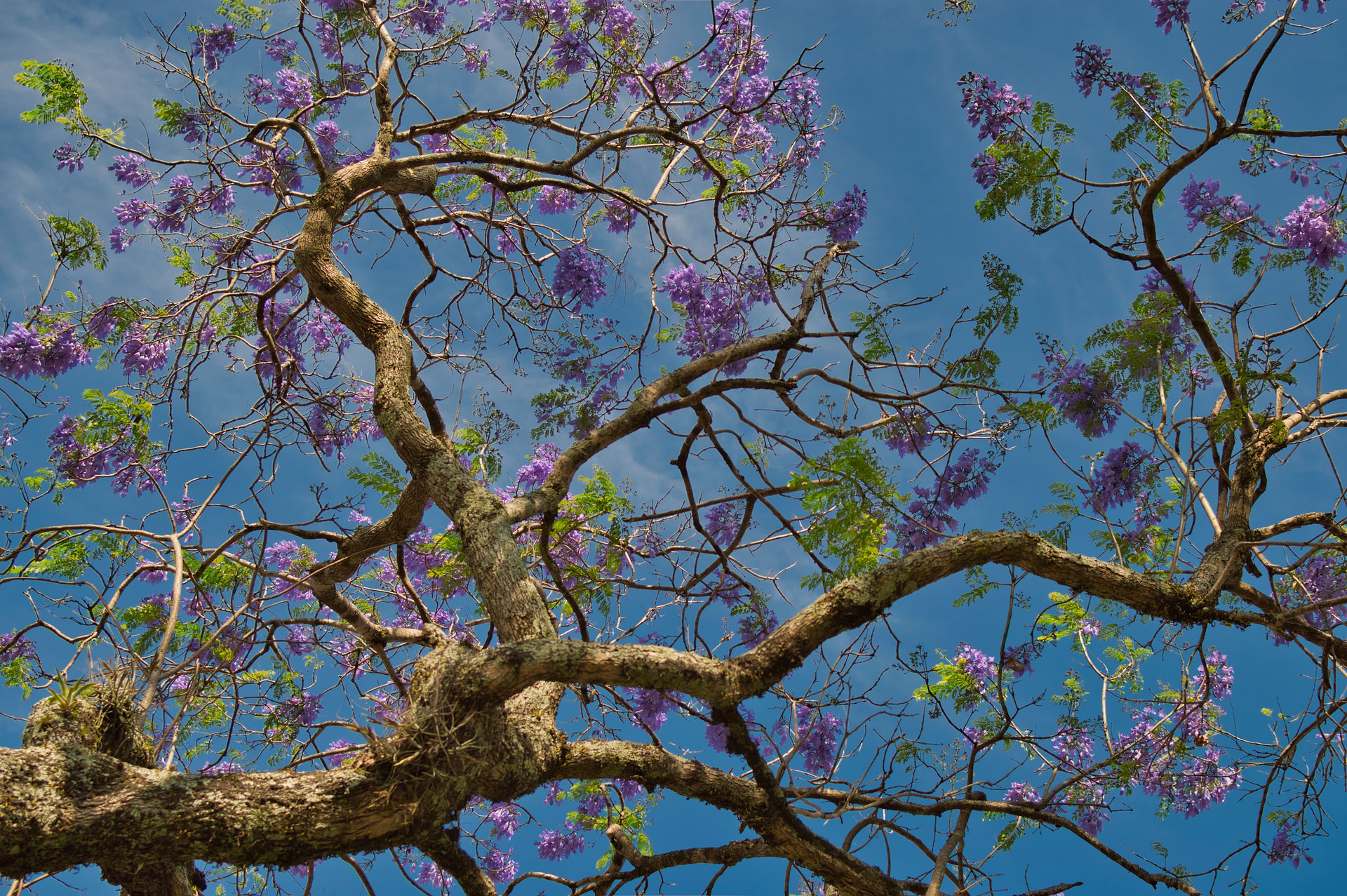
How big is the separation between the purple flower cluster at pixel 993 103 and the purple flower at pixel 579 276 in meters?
2.42

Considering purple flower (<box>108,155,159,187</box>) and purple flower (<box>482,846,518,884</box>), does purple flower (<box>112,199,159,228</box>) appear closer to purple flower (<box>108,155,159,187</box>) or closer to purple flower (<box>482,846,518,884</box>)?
purple flower (<box>108,155,159,187</box>)

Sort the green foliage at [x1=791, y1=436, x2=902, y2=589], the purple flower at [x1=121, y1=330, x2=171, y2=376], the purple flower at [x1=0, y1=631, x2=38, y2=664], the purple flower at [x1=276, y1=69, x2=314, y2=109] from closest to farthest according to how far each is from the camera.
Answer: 1. the green foliage at [x1=791, y1=436, x2=902, y2=589]
2. the purple flower at [x1=0, y1=631, x2=38, y2=664]
3. the purple flower at [x1=121, y1=330, x2=171, y2=376]
4. the purple flower at [x1=276, y1=69, x2=314, y2=109]

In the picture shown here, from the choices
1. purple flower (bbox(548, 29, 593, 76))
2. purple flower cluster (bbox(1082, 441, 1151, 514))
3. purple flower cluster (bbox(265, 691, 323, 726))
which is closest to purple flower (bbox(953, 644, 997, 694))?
purple flower cluster (bbox(1082, 441, 1151, 514))

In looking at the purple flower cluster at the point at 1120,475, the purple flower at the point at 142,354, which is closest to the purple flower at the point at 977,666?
the purple flower cluster at the point at 1120,475

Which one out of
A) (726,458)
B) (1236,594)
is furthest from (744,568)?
(1236,594)

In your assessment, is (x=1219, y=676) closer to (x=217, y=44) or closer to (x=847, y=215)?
(x=847, y=215)

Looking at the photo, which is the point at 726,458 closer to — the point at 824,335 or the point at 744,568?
the point at 744,568

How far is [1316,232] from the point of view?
15.4ft

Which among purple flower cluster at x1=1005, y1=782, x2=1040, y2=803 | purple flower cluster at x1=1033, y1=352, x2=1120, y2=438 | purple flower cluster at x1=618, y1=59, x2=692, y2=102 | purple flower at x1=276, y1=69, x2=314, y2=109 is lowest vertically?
purple flower cluster at x1=1005, y1=782, x2=1040, y2=803

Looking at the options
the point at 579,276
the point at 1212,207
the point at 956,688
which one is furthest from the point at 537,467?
the point at 1212,207

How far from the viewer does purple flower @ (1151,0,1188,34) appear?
4707 mm

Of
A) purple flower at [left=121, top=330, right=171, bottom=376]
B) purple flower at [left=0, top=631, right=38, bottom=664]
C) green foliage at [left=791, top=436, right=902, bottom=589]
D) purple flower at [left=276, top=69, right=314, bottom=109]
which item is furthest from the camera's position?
purple flower at [left=276, top=69, right=314, bottom=109]

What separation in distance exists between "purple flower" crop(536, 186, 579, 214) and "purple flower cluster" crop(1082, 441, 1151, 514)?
3880 mm

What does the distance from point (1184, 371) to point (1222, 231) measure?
2.63ft
